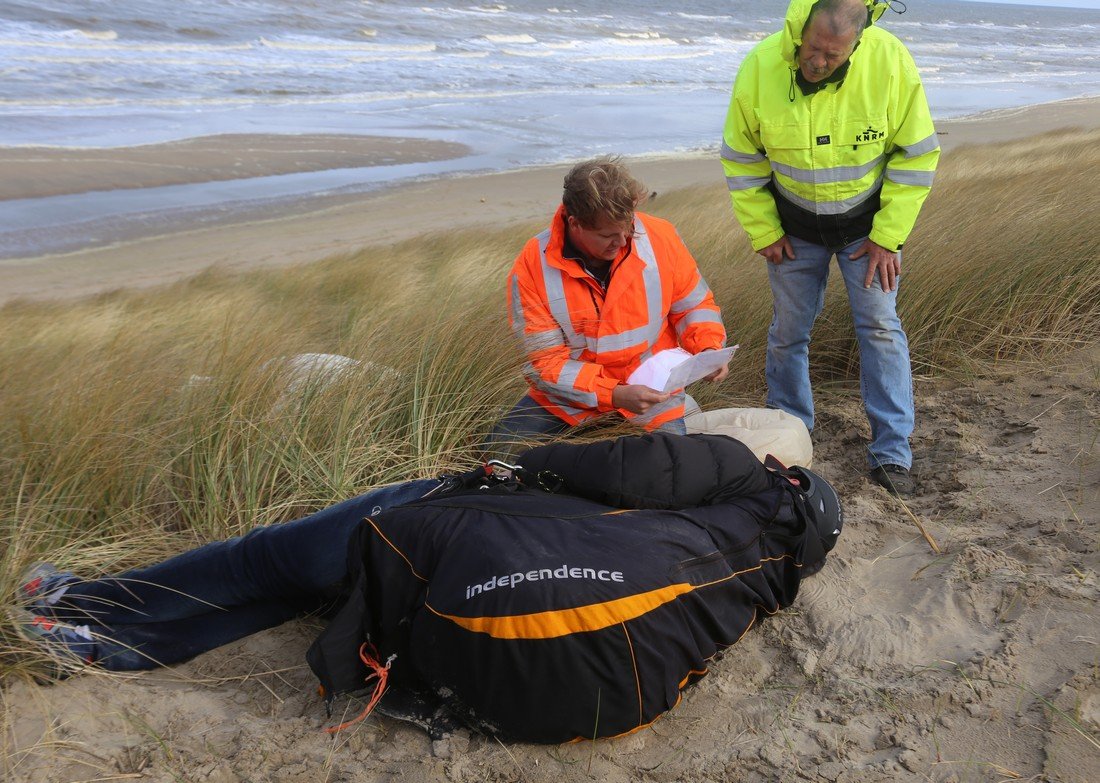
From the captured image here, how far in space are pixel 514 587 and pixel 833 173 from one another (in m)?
2.28

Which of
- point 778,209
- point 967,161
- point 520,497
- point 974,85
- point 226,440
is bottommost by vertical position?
point 974,85

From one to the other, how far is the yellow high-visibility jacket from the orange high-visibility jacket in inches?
21.4

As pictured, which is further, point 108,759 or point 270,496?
point 270,496

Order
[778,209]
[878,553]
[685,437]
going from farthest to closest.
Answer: [778,209] → [878,553] → [685,437]

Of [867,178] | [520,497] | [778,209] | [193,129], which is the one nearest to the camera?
[520,497]

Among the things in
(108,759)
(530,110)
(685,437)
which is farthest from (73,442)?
(530,110)

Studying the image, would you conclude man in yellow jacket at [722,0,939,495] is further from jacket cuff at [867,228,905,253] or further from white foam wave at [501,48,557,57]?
white foam wave at [501,48,557,57]

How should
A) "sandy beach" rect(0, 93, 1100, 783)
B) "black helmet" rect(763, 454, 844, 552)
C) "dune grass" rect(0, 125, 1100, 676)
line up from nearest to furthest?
1. "sandy beach" rect(0, 93, 1100, 783)
2. "black helmet" rect(763, 454, 844, 552)
3. "dune grass" rect(0, 125, 1100, 676)

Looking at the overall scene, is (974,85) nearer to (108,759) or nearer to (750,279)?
(750,279)

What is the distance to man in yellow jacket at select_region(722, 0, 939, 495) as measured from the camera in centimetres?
347

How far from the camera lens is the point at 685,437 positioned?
2.84 meters

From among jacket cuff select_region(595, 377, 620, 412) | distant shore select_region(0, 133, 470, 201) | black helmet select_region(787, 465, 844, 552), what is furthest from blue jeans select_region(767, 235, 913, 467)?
distant shore select_region(0, 133, 470, 201)

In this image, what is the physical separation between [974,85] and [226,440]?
104 ft

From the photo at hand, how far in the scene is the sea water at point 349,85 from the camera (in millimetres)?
14374
